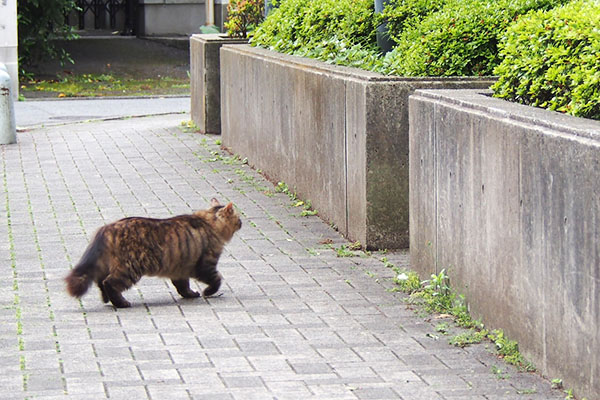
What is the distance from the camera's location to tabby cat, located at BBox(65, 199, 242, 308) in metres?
7.24

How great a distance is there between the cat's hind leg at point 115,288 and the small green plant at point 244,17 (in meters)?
10.4

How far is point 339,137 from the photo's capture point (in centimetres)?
989

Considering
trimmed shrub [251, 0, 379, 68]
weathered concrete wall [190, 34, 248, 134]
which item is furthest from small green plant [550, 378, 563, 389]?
weathered concrete wall [190, 34, 248, 134]

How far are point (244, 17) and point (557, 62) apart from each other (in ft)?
36.7

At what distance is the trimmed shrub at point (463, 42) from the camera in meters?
9.31

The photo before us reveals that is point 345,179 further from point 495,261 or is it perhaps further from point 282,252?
point 495,261

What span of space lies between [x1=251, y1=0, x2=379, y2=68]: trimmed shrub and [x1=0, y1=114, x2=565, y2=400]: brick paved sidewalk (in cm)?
156

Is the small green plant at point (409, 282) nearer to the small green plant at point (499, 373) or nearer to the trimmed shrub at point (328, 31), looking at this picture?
the small green plant at point (499, 373)

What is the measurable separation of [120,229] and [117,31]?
26523 mm

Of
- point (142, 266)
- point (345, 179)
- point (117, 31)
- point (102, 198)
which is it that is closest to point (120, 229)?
point (142, 266)

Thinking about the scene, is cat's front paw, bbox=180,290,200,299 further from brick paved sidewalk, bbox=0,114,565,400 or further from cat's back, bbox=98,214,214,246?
cat's back, bbox=98,214,214,246

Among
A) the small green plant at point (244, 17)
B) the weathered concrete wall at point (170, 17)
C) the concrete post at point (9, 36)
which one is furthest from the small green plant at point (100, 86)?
the small green plant at point (244, 17)

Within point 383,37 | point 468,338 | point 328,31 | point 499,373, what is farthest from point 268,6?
point 499,373


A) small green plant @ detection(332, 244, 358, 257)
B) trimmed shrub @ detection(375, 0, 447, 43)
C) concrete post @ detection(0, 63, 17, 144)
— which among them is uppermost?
trimmed shrub @ detection(375, 0, 447, 43)
